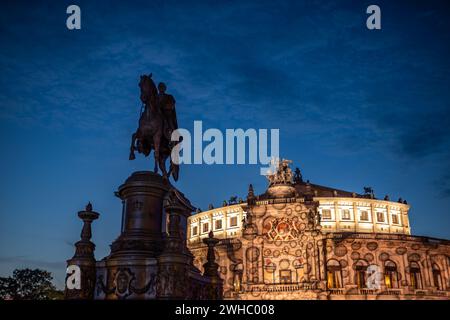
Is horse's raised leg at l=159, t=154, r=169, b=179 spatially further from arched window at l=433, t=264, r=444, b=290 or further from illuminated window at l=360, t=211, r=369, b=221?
illuminated window at l=360, t=211, r=369, b=221

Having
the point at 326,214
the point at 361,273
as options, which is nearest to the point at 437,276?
the point at 361,273

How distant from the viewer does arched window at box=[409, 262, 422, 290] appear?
5916 cm

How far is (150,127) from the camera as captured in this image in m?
16.5

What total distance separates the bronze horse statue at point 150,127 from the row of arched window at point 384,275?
154ft

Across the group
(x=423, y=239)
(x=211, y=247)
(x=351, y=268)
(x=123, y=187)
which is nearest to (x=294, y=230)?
(x=351, y=268)

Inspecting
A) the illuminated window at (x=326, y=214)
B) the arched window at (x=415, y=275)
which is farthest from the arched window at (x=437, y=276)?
the illuminated window at (x=326, y=214)

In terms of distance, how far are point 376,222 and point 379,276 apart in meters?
16.8

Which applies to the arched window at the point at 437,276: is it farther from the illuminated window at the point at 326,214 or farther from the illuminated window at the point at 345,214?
the illuminated window at the point at 326,214

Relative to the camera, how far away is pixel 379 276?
57.8 m

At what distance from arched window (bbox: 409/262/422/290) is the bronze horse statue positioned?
5436 cm

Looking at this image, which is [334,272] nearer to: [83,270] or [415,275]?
[415,275]

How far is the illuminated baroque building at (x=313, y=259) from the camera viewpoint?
54656 millimetres
